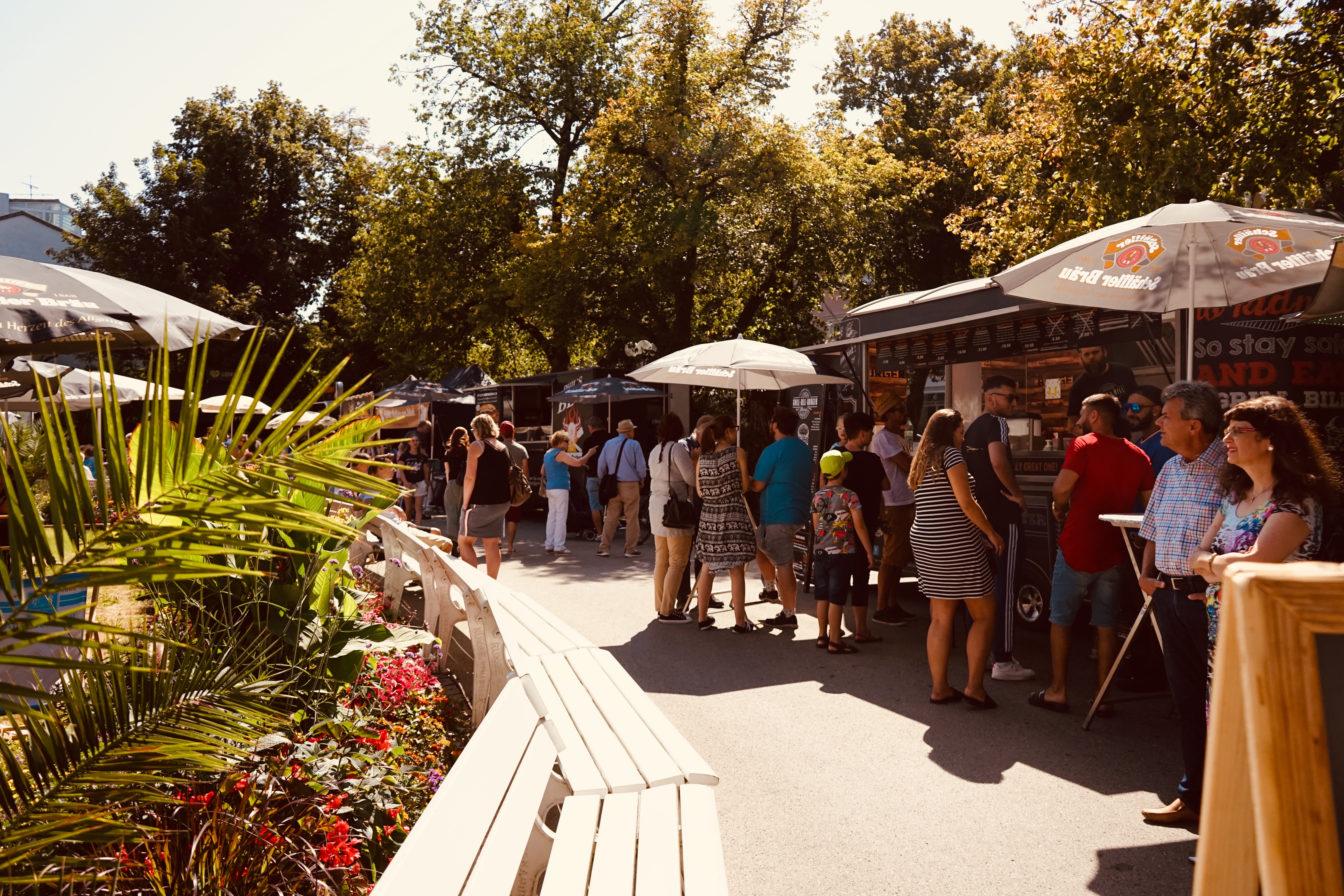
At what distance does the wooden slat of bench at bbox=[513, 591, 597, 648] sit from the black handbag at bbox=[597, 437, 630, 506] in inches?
331

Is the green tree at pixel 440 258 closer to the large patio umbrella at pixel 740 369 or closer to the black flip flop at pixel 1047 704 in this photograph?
the large patio umbrella at pixel 740 369

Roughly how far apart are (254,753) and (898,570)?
7.16 meters

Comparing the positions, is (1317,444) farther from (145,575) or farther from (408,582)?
(408,582)

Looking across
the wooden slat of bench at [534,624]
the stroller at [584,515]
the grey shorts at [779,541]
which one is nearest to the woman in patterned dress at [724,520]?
the grey shorts at [779,541]

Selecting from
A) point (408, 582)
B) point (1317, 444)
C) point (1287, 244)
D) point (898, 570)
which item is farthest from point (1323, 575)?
point (898, 570)

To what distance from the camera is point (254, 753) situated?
10.6 feet

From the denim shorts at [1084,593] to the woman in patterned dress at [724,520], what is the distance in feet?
10.1

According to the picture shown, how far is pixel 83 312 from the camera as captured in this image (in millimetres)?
5238

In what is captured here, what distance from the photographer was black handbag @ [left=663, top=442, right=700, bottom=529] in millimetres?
9094

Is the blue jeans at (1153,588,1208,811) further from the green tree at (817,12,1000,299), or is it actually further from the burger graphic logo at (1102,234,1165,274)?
the green tree at (817,12,1000,299)

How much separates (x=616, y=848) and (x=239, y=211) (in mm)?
37943

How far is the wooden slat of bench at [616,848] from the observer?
2691mm

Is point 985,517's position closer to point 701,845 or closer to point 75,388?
point 701,845

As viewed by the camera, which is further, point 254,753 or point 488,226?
point 488,226
